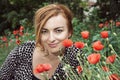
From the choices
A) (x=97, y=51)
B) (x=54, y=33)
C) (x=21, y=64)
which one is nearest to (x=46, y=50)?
(x=54, y=33)

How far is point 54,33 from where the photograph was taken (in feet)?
10.8

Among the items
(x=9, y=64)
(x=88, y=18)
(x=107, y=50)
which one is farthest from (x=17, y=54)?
(x=88, y=18)

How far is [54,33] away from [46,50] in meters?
0.22

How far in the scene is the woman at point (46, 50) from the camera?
Result: 10.9 ft

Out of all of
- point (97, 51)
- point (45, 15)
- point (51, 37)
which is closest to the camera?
point (97, 51)

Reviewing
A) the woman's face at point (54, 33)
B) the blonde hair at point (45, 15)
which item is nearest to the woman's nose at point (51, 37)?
the woman's face at point (54, 33)

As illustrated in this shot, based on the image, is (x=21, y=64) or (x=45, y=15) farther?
(x=21, y=64)

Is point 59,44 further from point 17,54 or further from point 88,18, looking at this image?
point 88,18

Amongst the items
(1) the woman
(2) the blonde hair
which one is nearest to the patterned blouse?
(1) the woman

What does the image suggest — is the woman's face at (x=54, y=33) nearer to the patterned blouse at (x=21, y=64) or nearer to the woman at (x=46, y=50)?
the woman at (x=46, y=50)

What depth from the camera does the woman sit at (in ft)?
10.9

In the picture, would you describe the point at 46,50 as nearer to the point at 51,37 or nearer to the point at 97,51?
the point at 51,37

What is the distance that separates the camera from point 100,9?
9.84 metres

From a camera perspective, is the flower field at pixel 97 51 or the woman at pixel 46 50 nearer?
the flower field at pixel 97 51
